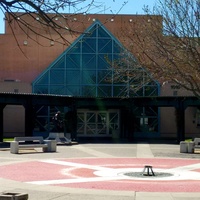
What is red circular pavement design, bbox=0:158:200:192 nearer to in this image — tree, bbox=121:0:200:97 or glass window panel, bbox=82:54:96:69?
tree, bbox=121:0:200:97

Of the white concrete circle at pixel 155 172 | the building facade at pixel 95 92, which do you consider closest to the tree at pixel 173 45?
the white concrete circle at pixel 155 172

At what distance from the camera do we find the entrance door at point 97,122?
149 feet

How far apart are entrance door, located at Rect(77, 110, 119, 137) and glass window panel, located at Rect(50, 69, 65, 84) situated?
12.3 feet

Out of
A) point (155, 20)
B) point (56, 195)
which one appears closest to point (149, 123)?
point (155, 20)

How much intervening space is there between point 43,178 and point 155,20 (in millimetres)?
7879

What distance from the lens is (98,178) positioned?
50.6 feet

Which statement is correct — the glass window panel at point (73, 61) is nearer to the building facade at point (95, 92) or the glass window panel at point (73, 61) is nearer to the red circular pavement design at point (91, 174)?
the building facade at point (95, 92)

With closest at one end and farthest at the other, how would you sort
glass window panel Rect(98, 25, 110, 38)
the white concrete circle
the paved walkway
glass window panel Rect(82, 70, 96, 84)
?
the paved walkway
the white concrete circle
glass window panel Rect(82, 70, 96, 84)
glass window panel Rect(98, 25, 110, 38)

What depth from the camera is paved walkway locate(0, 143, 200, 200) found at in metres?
12.1

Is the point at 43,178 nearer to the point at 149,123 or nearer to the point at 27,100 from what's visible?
the point at 27,100

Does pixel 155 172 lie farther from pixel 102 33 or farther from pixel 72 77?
pixel 102 33

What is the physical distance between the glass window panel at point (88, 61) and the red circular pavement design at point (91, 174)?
77.7ft

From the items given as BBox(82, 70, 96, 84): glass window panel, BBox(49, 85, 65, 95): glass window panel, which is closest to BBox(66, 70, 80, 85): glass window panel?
BBox(82, 70, 96, 84): glass window panel

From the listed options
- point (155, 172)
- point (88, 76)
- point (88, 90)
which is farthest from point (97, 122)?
point (155, 172)
